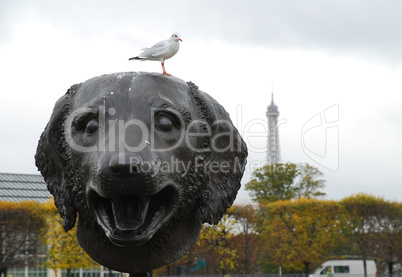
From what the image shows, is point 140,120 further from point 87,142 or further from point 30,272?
point 30,272

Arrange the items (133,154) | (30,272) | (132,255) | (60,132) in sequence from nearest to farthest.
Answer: (133,154), (132,255), (60,132), (30,272)

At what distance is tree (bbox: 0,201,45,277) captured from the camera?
95.0 feet

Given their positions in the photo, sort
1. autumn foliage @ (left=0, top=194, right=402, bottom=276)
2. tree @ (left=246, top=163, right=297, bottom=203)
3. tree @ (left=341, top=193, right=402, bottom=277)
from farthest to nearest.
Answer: tree @ (left=246, top=163, right=297, bottom=203)
tree @ (left=341, top=193, right=402, bottom=277)
autumn foliage @ (left=0, top=194, right=402, bottom=276)

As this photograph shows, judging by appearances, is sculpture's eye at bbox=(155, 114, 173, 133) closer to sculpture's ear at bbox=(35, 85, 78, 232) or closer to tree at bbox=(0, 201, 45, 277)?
sculpture's ear at bbox=(35, 85, 78, 232)

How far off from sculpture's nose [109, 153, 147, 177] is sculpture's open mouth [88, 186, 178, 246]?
253 mm

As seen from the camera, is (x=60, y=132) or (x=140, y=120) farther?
(x=60, y=132)

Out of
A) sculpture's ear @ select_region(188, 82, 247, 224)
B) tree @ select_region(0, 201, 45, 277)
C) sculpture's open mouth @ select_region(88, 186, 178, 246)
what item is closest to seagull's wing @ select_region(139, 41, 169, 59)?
sculpture's ear @ select_region(188, 82, 247, 224)

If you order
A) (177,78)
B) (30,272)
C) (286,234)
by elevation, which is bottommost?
(30,272)

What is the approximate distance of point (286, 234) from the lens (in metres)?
32.0

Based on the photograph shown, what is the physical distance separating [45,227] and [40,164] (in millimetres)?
28103

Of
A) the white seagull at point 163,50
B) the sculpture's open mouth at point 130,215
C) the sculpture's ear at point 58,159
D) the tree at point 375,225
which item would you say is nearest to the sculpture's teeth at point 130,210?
the sculpture's open mouth at point 130,215

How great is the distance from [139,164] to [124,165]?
89 mm

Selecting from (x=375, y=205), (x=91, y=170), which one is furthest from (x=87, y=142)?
(x=375, y=205)

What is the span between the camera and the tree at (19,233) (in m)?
29.0
